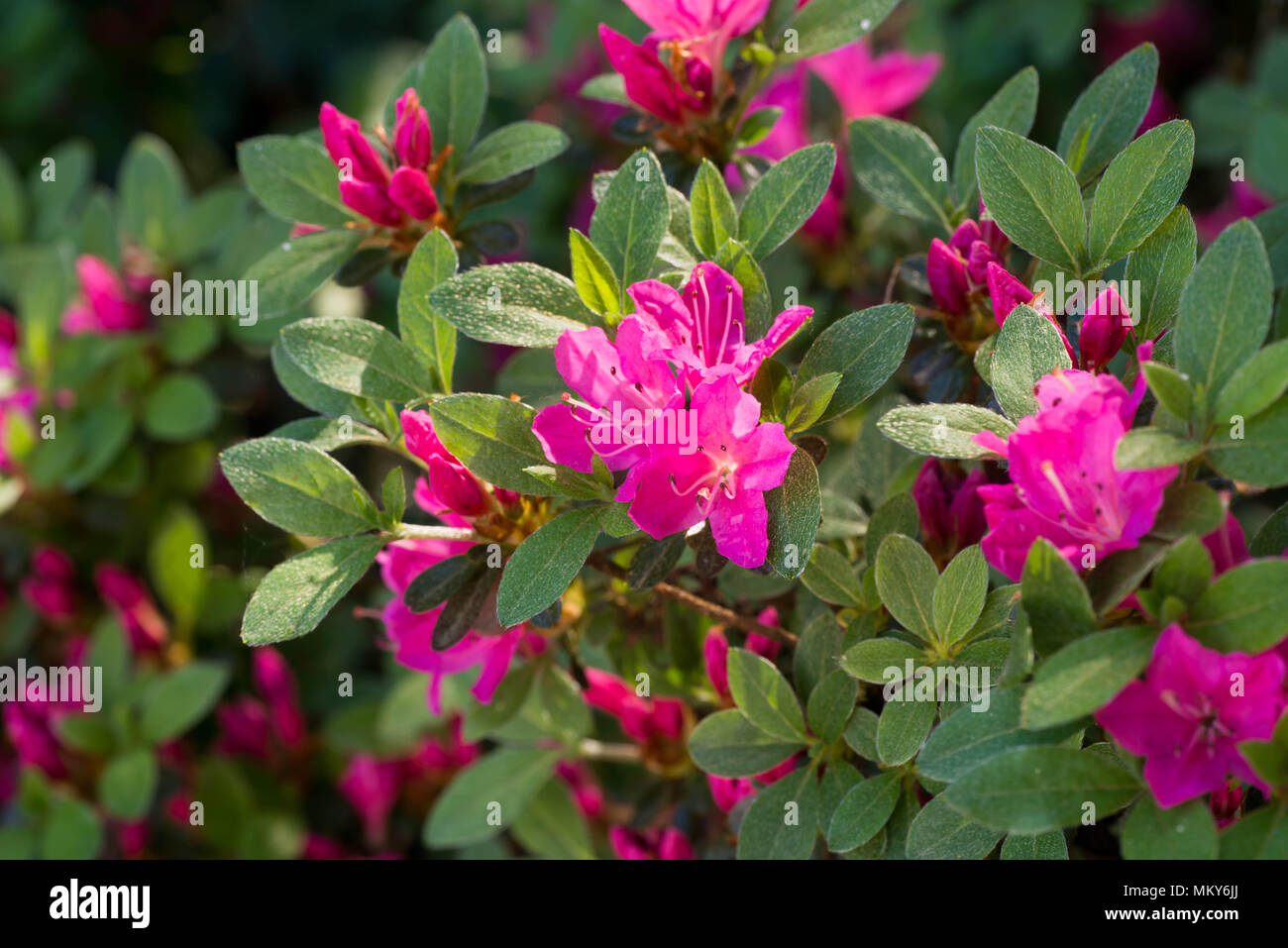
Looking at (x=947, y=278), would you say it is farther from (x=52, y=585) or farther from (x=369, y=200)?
(x=52, y=585)

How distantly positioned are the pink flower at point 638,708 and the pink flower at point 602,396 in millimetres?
474

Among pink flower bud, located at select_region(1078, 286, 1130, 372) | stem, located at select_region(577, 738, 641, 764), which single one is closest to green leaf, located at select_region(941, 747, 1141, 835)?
pink flower bud, located at select_region(1078, 286, 1130, 372)

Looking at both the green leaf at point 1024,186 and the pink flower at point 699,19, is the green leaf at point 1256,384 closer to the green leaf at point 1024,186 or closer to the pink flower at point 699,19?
the green leaf at point 1024,186

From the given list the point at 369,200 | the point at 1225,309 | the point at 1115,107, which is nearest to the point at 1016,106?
the point at 1115,107

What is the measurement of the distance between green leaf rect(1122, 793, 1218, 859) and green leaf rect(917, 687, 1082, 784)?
70 millimetres

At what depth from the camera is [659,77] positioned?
46.1 inches

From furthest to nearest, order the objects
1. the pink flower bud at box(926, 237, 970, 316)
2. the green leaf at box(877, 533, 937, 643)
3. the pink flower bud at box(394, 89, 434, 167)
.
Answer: the pink flower bud at box(394, 89, 434, 167) < the pink flower bud at box(926, 237, 970, 316) < the green leaf at box(877, 533, 937, 643)

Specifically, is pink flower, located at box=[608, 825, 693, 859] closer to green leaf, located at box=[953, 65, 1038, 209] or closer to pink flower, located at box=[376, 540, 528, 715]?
pink flower, located at box=[376, 540, 528, 715]

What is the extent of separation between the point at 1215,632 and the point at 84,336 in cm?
150

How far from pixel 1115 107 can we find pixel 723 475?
553 millimetres

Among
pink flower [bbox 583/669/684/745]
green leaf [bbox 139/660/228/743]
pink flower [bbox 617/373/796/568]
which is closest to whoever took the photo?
pink flower [bbox 617/373/796/568]

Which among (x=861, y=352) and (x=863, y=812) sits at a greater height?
(x=861, y=352)

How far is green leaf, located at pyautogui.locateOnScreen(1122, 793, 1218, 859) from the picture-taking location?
78 cm

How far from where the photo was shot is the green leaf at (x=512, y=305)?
→ 3.14ft
